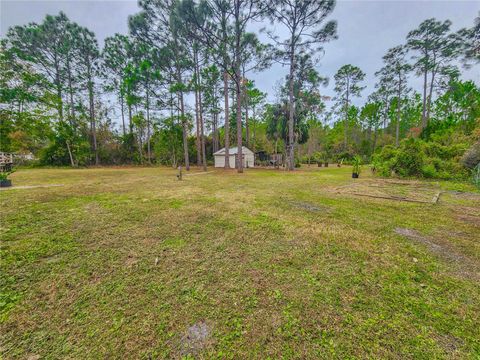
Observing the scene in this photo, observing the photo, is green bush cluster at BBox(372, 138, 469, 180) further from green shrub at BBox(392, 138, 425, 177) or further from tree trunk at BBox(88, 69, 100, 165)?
tree trunk at BBox(88, 69, 100, 165)

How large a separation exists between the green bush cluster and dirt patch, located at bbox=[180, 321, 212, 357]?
39.0 ft

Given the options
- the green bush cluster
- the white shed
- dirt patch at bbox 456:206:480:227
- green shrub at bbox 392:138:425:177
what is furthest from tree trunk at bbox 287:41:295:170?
dirt patch at bbox 456:206:480:227

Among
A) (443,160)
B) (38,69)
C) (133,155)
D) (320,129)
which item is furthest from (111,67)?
(320,129)

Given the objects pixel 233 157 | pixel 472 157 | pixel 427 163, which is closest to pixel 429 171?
pixel 427 163

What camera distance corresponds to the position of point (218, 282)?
1.87 metres

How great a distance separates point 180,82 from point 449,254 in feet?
53.2

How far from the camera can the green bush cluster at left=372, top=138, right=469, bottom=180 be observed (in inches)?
339

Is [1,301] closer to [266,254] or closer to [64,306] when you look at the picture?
[64,306]

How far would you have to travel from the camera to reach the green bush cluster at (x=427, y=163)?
28.2 feet

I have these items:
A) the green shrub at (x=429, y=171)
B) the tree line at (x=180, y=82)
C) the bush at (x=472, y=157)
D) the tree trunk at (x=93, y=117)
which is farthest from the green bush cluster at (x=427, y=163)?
the tree trunk at (x=93, y=117)

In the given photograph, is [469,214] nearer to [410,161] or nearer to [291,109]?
[410,161]

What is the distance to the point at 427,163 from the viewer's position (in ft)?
30.2

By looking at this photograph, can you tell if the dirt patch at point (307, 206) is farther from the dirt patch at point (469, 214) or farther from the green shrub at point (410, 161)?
the green shrub at point (410, 161)

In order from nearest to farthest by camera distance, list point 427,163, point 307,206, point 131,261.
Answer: point 131,261, point 307,206, point 427,163
